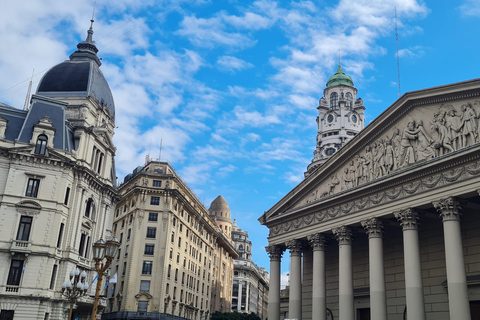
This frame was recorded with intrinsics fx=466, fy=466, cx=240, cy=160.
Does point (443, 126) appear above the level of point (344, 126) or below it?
below

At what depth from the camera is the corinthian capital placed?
3853 centimetres

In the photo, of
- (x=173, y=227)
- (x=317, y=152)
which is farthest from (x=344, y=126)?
(x=173, y=227)

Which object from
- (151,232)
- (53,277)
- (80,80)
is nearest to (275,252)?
(53,277)

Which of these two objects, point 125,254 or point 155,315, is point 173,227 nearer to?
point 125,254

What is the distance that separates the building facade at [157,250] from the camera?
2514 inches

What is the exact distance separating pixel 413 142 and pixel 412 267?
7.58 meters

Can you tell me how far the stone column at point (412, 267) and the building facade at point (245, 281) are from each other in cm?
8652


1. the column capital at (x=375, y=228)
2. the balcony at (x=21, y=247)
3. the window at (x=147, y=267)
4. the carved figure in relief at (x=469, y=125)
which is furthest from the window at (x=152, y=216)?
the carved figure in relief at (x=469, y=125)

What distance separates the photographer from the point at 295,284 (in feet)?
117

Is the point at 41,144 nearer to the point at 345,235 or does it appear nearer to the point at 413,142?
the point at 345,235

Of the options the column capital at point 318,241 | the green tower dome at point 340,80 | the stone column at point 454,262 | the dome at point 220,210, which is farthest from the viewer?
the dome at point 220,210

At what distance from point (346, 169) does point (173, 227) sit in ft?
135

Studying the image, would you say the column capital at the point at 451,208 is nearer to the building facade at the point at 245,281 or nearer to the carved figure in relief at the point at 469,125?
the carved figure in relief at the point at 469,125

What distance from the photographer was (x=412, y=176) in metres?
27.3
